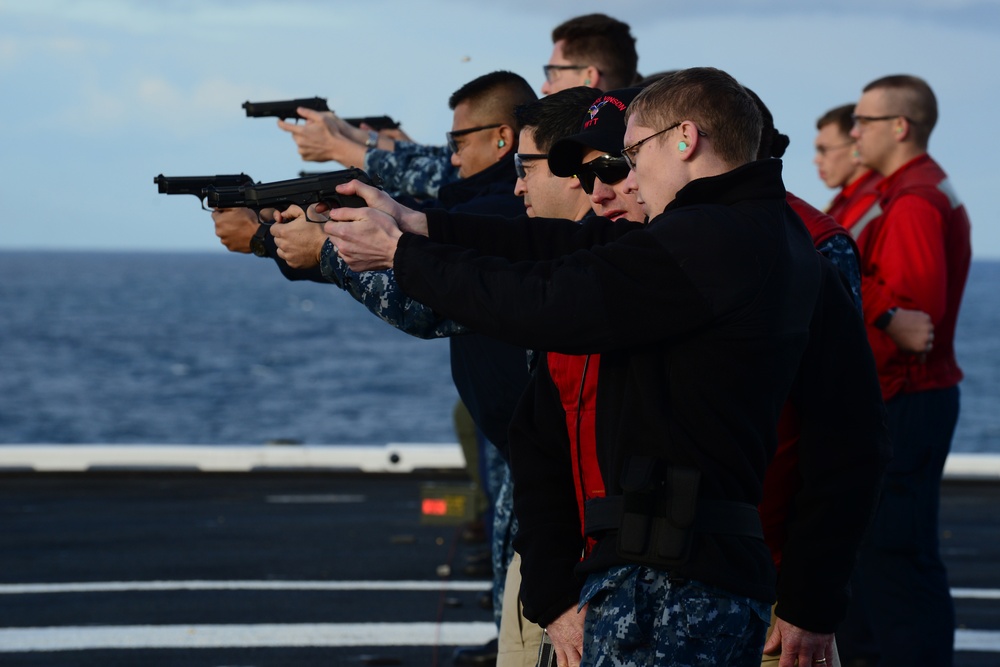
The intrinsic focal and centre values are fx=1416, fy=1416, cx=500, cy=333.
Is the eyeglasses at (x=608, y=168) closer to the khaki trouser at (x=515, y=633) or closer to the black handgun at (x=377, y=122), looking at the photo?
the khaki trouser at (x=515, y=633)

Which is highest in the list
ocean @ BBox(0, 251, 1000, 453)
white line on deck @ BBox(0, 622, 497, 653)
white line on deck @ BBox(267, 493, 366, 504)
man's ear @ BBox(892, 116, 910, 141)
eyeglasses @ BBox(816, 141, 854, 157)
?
eyeglasses @ BBox(816, 141, 854, 157)

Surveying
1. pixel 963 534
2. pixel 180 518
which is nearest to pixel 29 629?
pixel 180 518

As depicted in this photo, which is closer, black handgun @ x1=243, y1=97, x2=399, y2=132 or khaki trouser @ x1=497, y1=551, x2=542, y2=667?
khaki trouser @ x1=497, y1=551, x2=542, y2=667

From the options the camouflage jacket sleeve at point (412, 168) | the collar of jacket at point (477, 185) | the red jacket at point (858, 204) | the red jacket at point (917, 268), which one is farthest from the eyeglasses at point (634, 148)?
the camouflage jacket sleeve at point (412, 168)

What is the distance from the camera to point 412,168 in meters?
6.88

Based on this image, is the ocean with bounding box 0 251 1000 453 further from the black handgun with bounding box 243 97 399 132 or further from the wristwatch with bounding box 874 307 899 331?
the wristwatch with bounding box 874 307 899 331

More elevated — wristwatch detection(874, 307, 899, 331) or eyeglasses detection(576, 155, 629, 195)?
eyeglasses detection(576, 155, 629, 195)

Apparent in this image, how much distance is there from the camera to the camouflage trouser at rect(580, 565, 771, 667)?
309 cm

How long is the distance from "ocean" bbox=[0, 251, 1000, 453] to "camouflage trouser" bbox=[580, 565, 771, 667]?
24145 mm

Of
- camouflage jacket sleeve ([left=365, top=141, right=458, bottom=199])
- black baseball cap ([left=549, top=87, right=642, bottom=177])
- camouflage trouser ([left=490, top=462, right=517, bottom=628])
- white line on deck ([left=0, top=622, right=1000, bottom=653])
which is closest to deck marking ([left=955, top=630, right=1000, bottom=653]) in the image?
white line on deck ([left=0, top=622, right=1000, bottom=653])

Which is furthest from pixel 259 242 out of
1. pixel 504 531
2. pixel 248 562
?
pixel 248 562

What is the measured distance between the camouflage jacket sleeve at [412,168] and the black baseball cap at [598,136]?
2.80 meters

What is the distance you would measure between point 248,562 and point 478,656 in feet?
9.18

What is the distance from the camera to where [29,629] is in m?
7.64
